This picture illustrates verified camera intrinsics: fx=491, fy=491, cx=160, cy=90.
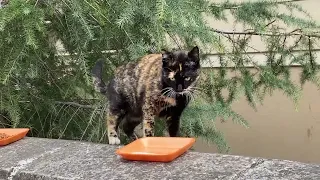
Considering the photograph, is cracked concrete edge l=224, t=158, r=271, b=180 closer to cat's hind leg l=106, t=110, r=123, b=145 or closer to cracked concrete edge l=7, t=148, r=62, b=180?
cracked concrete edge l=7, t=148, r=62, b=180

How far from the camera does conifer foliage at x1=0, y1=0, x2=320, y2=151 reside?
2223 mm

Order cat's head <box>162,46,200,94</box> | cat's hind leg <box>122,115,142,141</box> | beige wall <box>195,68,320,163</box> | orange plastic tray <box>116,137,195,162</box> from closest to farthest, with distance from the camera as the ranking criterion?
orange plastic tray <box>116,137,195,162</box> < cat's head <box>162,46,200,94</box> < cat's hind leg <box>122,115,142,141</box> < beige wall <box>195,68,320,163</box>

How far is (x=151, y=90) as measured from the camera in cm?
210

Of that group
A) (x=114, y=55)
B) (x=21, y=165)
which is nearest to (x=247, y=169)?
(x=21, y=165)

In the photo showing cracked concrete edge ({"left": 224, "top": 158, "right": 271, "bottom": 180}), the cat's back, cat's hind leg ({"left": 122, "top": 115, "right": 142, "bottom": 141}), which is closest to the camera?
cracked concrete edge ({"left": 224, "top": 158, "right": 271, "bottom": 180})

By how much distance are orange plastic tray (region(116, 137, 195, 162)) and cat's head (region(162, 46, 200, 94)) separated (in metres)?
0.29

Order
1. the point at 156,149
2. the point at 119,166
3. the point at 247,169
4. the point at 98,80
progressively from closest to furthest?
the point at 247,169, the point at 119,166, the point at 156,149, the point at 98,80

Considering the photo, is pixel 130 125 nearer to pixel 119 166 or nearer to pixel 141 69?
pixel 141 69

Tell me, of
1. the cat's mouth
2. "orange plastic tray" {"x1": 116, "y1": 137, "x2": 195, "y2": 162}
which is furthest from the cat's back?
"orange plastic tray" {"x1": 116, "y1": 137, "x2": 195, "y2": 162}

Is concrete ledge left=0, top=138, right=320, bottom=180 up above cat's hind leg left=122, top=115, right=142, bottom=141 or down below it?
below

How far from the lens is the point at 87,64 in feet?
8.47

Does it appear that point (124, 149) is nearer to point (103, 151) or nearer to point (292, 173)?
point (103, 151)

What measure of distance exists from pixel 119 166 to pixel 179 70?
0.60 meters

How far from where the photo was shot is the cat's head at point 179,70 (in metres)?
2.04
